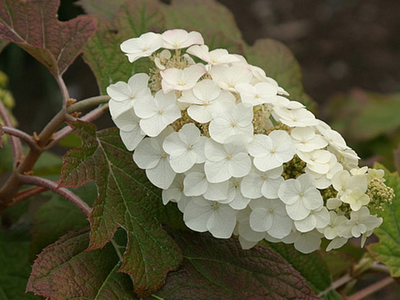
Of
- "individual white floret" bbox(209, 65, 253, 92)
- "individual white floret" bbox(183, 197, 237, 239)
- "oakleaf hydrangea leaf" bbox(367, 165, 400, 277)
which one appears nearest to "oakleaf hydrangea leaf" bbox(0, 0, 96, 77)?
"individual white floret" bbox(209, 65, 253, 92)

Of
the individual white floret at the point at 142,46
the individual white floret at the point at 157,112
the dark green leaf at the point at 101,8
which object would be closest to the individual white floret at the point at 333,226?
the individual white floret at the point at 157,112

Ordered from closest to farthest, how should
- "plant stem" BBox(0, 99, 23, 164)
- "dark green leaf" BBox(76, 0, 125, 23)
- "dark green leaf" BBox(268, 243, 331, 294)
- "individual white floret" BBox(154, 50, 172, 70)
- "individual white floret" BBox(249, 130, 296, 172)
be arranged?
"individual white floret" BBox(249, 130, 296, 172)
"individual white floret" BBox(154, 50, 172, 70)
"plant stem" BBox(0, 99, 23, 164)
"dark green leaf" BBox(268, 243, 331, 294)
"dark green leaf" BBox(76, 0, 125, 23)

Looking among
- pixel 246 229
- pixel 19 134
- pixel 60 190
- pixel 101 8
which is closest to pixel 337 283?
pixel 246 229

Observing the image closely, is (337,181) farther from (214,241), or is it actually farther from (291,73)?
(291,73)

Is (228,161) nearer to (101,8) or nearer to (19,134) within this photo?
(19,134)

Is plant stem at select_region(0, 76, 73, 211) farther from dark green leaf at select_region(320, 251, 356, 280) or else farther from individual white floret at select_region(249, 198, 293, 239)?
dark green leaf at select_region(320, 251, 356, 280)
